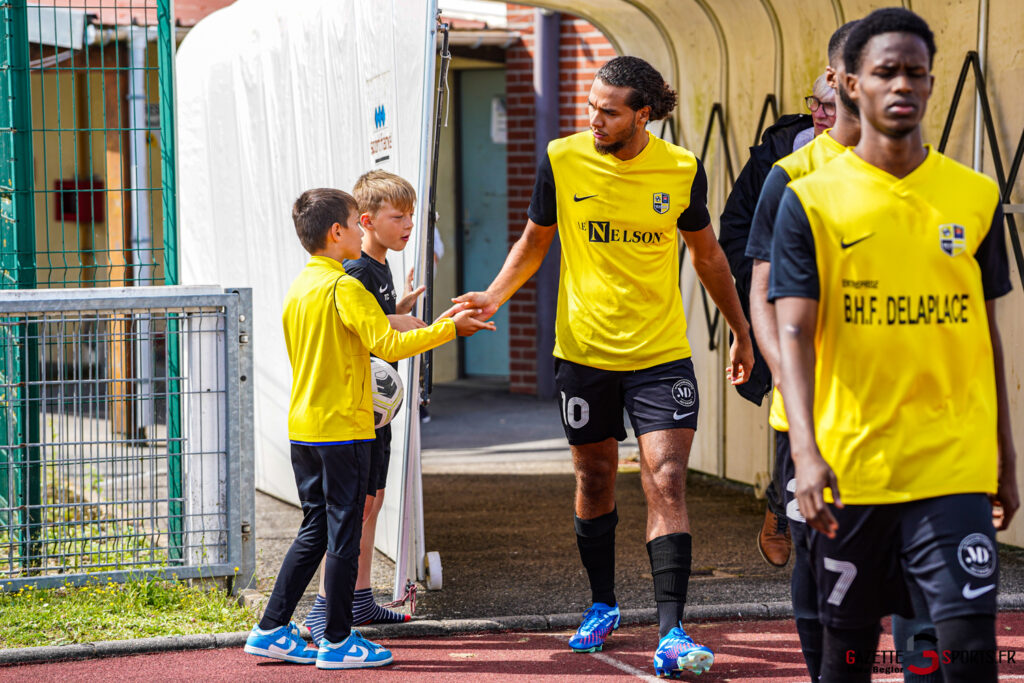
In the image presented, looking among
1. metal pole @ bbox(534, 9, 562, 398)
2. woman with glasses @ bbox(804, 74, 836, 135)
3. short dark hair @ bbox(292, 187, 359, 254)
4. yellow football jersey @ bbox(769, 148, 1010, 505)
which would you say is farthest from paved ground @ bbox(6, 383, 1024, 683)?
metal pole @ bbox(534, 9, 562, 398)

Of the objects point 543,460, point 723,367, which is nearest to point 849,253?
point 723,367

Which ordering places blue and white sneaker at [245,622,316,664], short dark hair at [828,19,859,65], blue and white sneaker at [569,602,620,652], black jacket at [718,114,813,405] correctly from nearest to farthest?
short dark hair at [828,19,859,65] → blue and white sneaker at [245,622,316,664] → blue and white sneaker at [569,602,620,652] → black jacket at [718,114,813,405]

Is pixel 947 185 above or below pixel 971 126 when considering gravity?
below

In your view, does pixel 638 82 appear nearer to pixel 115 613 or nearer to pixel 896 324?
pixel 896 324

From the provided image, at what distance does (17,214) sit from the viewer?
6.07m

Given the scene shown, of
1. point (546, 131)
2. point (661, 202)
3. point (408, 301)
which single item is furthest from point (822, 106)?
point (546, 131)

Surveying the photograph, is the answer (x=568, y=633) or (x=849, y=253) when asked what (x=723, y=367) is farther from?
(x=849, y=253)

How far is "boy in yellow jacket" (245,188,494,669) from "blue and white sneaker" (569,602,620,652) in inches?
28.4

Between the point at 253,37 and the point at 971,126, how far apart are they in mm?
4176

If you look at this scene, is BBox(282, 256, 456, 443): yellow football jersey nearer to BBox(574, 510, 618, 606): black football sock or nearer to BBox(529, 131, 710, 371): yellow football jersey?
BBox(529, 131, 710, 371): yellow football jersey

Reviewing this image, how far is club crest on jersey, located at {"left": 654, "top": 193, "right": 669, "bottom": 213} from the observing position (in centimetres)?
472

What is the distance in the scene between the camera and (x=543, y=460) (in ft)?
32.1

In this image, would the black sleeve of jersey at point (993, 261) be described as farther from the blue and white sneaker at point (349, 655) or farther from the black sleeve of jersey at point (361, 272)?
the blue and white sneaker at point (349, 655)

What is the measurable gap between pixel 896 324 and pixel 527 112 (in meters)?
10.5
